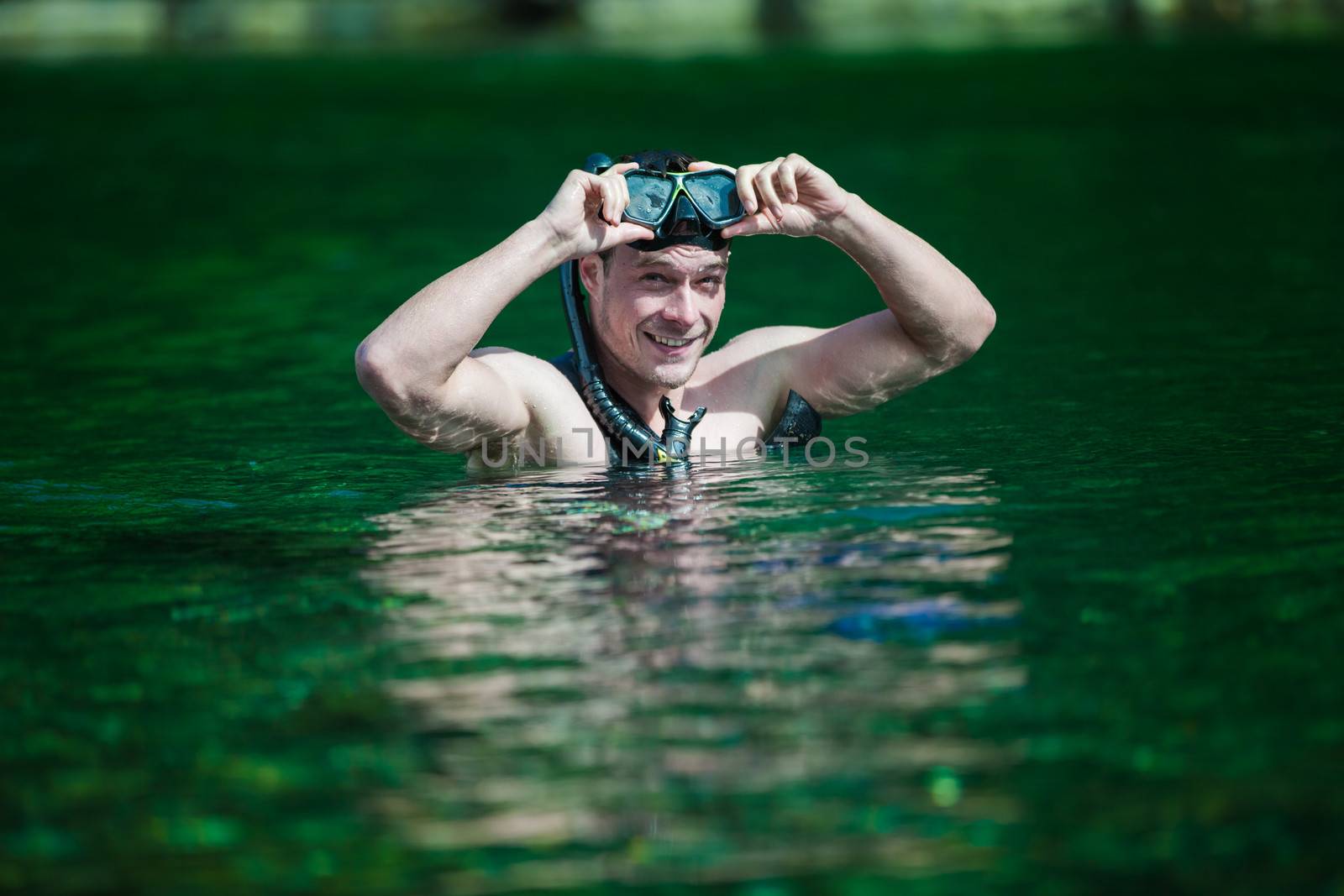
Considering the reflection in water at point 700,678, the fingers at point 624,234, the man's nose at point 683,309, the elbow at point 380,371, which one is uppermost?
the fingers at point 624,234

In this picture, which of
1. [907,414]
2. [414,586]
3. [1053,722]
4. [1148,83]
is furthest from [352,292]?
[1148,83]

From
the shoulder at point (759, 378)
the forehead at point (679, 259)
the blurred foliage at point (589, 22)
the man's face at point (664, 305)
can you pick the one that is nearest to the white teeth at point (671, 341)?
the man's face at point (664, 305)

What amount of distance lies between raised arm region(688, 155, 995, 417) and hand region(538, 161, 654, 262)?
319 millimetres

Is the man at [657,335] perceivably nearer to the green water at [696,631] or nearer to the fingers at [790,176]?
the fingers at [790,176]

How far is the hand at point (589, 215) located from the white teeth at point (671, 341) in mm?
328

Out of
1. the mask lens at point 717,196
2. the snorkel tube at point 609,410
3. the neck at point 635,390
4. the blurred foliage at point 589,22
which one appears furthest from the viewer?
the blurred foliage at point 589,22

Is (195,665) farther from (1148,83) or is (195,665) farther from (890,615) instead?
(1148,83)

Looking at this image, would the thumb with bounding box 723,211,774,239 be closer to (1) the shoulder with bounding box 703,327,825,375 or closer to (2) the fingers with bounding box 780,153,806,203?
(2) the fingers with bounding box 780,153,806,203

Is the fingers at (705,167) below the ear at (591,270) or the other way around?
the other way around

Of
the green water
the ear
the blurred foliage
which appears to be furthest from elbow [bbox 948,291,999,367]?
the blurred foliage

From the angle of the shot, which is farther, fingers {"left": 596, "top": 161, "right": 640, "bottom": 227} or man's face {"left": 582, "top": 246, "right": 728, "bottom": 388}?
man's face {"left": 582, "top": 246, "right": 728, "bottom": 388}

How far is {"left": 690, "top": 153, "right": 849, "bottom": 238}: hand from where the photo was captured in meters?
4.41

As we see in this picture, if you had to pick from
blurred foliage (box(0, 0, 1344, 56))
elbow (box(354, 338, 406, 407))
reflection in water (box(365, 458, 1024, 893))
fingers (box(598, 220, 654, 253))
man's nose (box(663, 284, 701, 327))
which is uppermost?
blurred foliage (box(0, 0, 1344, 56))

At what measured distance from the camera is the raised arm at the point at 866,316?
4480 mm
